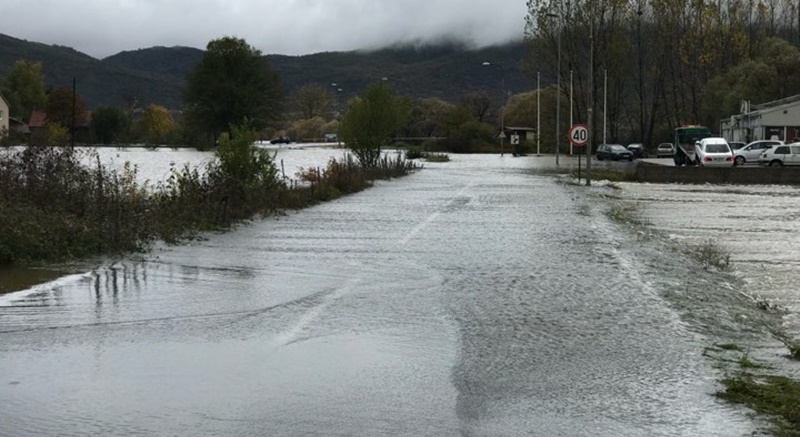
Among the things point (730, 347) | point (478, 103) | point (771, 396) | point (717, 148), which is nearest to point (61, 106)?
point (478, 103)

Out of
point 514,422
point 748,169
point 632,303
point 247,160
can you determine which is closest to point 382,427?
point 514,422

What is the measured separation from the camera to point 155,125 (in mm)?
169500

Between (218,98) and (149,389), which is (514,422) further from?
(218,98)

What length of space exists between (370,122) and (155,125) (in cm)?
12306

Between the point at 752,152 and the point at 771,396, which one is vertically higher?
the point at 752,152

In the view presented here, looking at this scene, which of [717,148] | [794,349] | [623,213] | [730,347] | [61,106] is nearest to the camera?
[794,349]

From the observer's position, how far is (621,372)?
7.98 metres

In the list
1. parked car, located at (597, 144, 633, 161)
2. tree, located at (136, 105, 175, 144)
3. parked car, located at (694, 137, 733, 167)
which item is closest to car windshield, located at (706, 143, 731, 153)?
parked car, located at (694, 137, 733, 167)

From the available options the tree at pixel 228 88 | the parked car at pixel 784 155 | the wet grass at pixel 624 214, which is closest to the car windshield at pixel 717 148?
the parked car at pixel 784 155

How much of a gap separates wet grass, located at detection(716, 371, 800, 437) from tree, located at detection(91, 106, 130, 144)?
148277 millimetres

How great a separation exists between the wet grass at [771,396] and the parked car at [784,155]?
54625mm

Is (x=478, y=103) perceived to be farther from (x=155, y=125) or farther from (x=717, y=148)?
(x=717, y=148)

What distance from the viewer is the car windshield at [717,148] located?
2283 inches

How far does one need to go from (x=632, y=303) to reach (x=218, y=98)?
118422 millimetres
